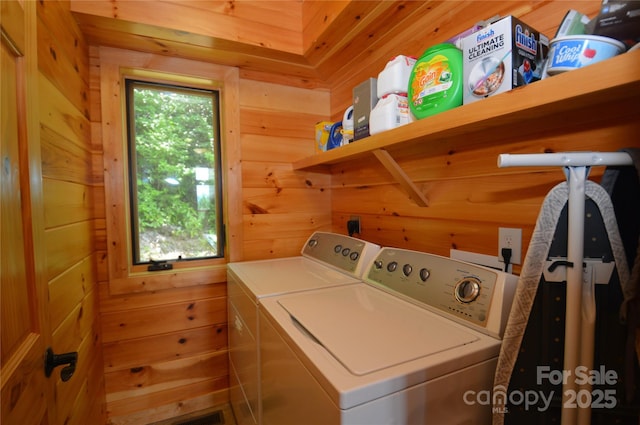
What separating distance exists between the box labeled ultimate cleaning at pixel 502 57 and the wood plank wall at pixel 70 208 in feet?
4.27

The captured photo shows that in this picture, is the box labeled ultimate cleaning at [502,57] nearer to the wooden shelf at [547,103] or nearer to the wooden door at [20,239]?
the wooden shelf at [547,103]

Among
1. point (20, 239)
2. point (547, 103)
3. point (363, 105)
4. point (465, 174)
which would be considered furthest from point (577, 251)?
point (20, 239)

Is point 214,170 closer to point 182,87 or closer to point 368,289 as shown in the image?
point 182,87

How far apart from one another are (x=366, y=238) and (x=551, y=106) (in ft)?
3.76

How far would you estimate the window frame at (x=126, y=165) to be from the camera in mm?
1531

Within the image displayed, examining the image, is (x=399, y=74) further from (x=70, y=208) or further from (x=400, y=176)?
(x=70, y=208)

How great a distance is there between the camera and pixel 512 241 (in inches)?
38.0

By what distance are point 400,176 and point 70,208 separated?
1.37m

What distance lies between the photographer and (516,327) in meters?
0.68

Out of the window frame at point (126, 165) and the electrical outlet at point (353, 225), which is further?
the electrical outlet at point (353, 225)

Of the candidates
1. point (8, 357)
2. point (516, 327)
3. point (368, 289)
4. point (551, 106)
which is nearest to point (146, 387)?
point (8, 357)

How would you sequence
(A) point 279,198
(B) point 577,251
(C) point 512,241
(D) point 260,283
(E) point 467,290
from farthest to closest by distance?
(A) point 279,198, (D) point 260,283, (C) point 512,241, (E) point 467,290, (B) point 577,251

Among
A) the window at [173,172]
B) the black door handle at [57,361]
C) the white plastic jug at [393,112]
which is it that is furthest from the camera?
the window at [173,172]

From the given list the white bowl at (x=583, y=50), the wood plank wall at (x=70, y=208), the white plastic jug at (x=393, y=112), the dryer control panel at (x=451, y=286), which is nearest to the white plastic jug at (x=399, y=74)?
the white plastic jug at (x=393, y=112)
